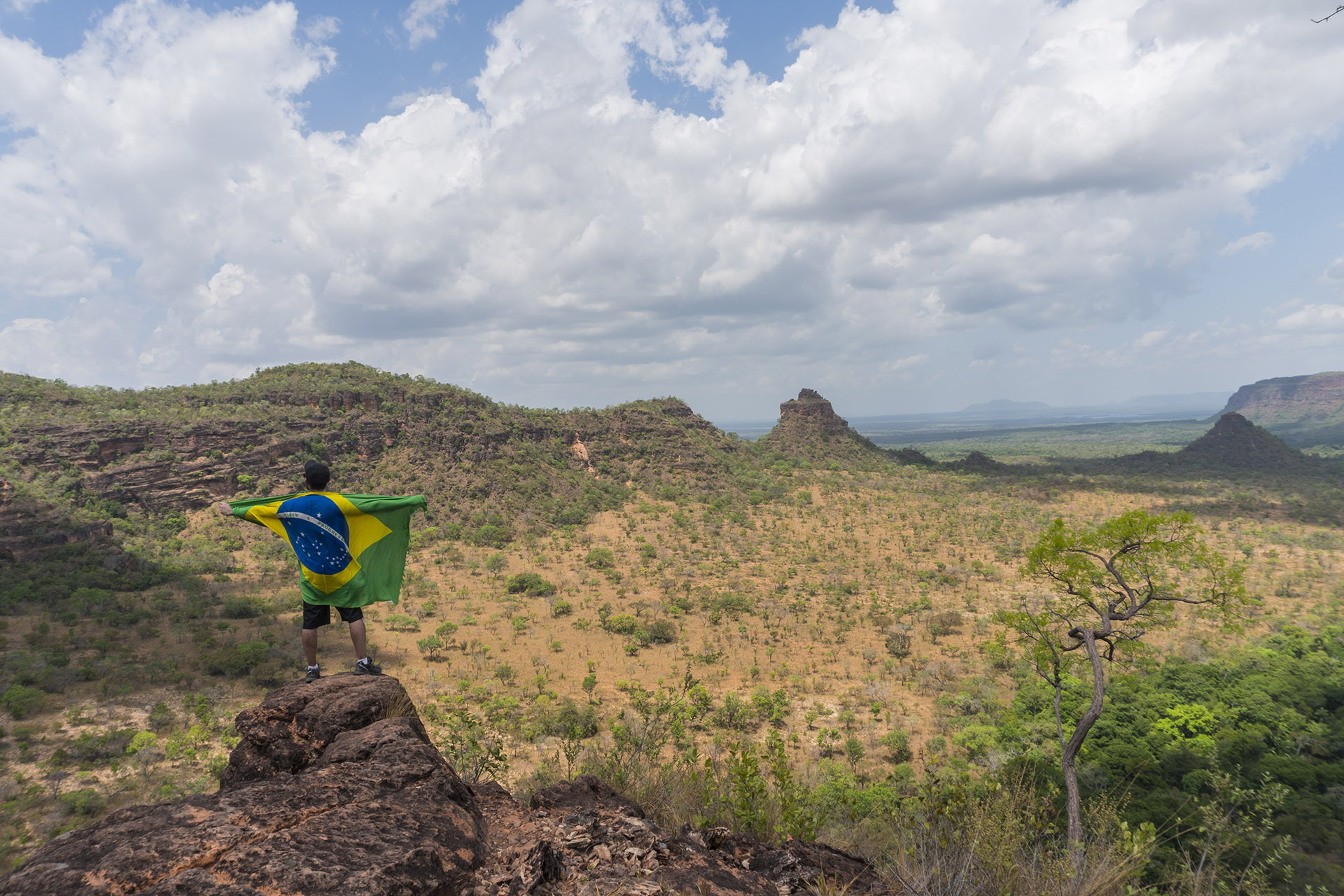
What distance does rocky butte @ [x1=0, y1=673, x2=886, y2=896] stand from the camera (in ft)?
7.31

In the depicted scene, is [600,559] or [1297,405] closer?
[600,559]

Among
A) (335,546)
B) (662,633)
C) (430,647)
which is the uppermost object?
(335,546)

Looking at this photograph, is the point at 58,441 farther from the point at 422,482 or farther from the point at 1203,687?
the point at 1203,687

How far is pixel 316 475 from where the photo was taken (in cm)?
492

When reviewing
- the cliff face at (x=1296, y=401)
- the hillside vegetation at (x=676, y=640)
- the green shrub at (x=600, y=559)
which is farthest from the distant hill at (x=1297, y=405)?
the green shrub at (x=600, y=559)

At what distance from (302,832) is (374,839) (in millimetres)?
315

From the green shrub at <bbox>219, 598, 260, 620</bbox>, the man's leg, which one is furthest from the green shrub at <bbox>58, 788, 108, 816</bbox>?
the green shrub at <bbox>219, 598, 260, 620</bbox>

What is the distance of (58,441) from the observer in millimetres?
31547

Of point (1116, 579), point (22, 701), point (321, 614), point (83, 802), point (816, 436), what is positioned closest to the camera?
point (321, 614)

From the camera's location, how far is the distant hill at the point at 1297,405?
460ft

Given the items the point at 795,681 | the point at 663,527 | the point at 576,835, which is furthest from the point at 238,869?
the point at 663,527

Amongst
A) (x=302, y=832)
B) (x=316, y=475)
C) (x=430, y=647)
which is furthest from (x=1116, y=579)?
(x=430, y=647)

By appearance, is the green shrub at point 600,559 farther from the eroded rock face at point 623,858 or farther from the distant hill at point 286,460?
the eroded rock face at point 623,858

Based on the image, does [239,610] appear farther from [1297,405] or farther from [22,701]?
[1297,405]
